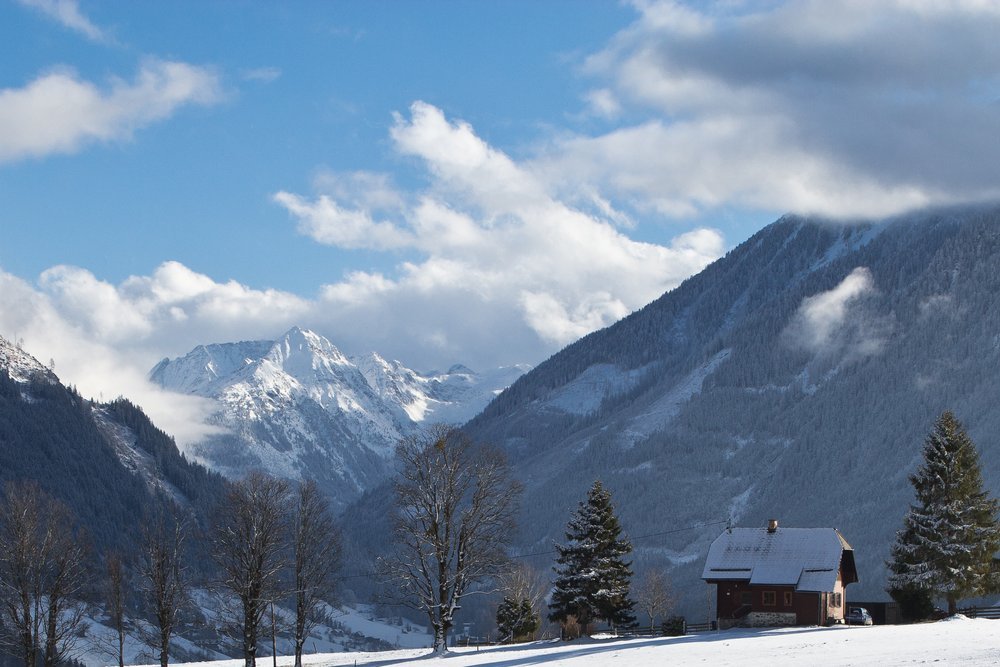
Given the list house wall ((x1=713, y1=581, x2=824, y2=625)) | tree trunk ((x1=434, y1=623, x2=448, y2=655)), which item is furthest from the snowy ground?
house wall ((x1=713, y1=581, x2=824, y2=625))

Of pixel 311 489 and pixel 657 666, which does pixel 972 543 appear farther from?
pixel 311 489

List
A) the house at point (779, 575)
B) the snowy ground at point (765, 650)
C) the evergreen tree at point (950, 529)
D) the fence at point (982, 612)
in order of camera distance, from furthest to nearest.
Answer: the house at point (779, 575)
the fence at point (982, 612)
the evergreen tree at point (950, 529)
the snowy ground at point (765, 650)

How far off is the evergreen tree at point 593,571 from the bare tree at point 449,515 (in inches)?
476

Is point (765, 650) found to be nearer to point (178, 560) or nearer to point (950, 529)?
point (950, 529)

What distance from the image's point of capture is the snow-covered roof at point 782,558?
91.7 meters

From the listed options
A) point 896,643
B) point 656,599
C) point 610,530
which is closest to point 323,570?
point 610,530

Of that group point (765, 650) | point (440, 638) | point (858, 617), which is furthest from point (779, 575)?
point (765, 650)

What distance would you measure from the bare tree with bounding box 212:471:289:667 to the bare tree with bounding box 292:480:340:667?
54.4 inches

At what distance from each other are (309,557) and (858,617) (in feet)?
129

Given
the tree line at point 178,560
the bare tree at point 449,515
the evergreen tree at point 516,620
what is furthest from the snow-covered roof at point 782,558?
the tree line at point 178,560

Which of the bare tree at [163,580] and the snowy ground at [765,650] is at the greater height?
the bare tree at [163,580]

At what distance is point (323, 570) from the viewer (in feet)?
250

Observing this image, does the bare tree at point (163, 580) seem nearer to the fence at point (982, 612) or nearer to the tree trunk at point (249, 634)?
the tree trunk at point (249, 634)

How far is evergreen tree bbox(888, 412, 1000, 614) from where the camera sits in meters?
78.9
